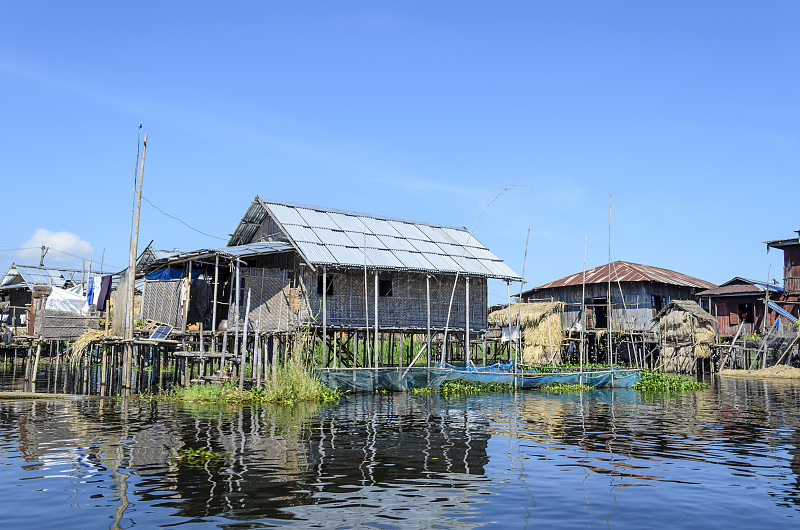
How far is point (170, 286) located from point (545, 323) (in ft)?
58.0

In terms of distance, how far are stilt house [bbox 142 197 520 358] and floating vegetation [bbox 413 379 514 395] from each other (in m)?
2.15

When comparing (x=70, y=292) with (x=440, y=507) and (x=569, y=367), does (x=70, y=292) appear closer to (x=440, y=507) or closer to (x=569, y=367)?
(x=569, y=367)

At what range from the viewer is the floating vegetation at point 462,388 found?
2383 cm

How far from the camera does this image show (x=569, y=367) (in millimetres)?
29641

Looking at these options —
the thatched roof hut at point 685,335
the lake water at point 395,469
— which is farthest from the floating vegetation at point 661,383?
the thatched roof hut at point 685,335

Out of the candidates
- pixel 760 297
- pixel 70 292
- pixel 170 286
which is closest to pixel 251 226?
pixel 170 286

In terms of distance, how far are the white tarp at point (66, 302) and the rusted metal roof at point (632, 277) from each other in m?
25.9

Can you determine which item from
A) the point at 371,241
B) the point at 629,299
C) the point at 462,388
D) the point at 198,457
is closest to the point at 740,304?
the point at 629,299

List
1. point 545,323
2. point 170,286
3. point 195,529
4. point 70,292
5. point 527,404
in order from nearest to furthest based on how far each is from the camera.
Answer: point 195,529 → point 527,404 → point 170,286 → point 70,292 → point 545,323

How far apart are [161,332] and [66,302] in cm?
868

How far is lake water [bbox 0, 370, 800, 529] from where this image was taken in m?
7.64

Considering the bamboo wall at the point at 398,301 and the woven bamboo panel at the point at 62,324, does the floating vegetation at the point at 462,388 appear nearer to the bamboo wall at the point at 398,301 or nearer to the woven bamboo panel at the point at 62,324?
the bamboo wall at the point at 398,301

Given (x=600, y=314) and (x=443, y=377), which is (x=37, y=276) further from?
(x=600, y=314)

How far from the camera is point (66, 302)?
28.6m
